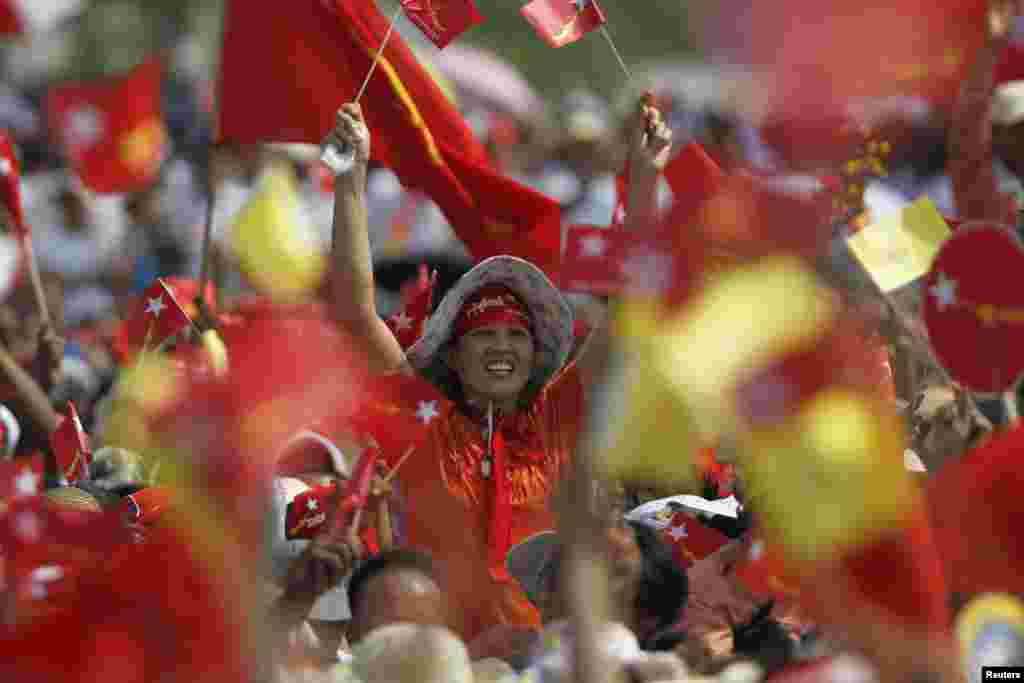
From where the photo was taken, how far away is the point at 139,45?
42.3 feet

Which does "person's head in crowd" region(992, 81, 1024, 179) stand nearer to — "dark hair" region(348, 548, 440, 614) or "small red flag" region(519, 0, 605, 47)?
"small red flag" region(519, 0, 605, 47)

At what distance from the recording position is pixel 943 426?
4566mm

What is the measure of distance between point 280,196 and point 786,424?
14.9ft

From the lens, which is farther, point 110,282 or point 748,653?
point 110,282

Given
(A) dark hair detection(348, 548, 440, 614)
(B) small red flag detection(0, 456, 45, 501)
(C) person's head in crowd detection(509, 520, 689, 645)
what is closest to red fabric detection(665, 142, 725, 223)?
(C) person's head in crowd detection(509, 520, 689, 645)

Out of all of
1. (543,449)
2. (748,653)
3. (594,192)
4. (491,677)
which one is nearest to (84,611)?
(491,677)

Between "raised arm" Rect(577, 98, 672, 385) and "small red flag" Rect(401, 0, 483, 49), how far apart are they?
76 centimetres

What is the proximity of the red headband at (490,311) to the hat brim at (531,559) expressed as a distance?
0.72m

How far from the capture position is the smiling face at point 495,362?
4.83m

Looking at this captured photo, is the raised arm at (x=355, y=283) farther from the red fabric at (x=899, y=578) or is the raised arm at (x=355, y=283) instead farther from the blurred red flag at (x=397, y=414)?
the red fabric at (x=899, y=578)

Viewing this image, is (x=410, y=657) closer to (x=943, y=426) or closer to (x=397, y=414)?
(x=397, y=414)

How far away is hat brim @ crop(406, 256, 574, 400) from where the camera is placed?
4.89 m

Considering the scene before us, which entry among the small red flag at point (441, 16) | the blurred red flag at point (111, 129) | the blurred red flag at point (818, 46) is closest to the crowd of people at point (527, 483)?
the blurred red flag at point (818, 46)

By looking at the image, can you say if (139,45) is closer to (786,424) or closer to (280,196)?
(280,196)
